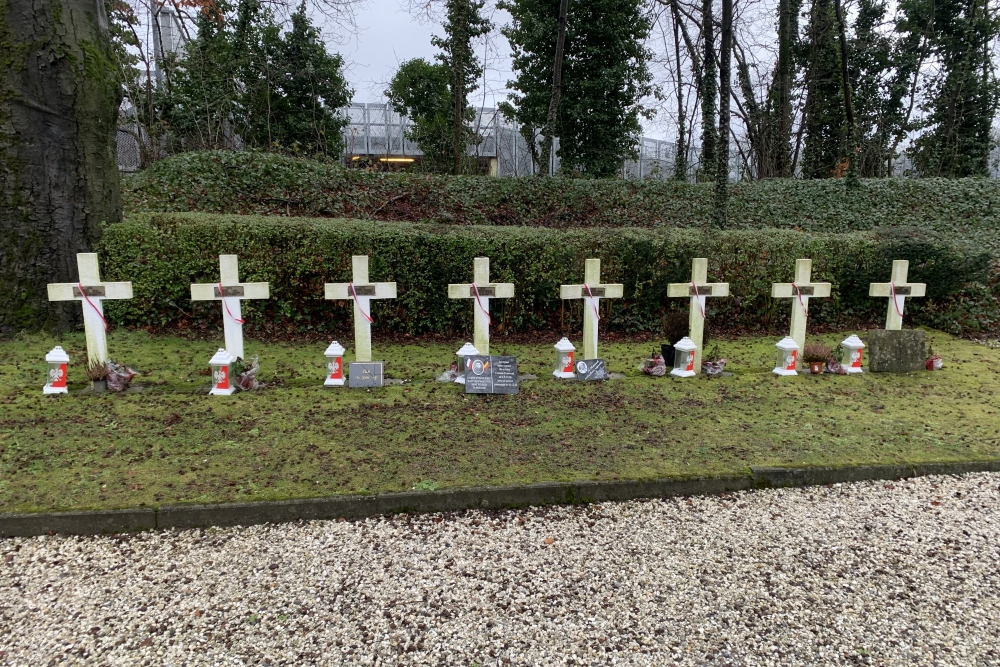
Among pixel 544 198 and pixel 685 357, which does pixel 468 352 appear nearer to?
pixel 685 357

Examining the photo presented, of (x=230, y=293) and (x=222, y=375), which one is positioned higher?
(x=230, y=293)

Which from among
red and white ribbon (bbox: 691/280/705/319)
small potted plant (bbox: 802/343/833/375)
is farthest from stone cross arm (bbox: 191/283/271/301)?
small potted plant (bbox: 802/343/833/375)

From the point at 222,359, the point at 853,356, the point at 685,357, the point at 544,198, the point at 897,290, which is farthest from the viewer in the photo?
the point at 544,198

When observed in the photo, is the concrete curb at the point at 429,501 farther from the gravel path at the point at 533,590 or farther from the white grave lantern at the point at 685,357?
the white grave lantern at the point at 685,357

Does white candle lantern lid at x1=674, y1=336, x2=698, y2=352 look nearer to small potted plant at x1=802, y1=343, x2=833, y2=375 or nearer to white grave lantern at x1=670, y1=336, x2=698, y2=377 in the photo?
white grave lantern at x1=670, y1=336, x2=698, y2=377

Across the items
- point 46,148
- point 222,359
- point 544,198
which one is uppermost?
point 544,198

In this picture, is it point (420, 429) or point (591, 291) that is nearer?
point (420, 429)

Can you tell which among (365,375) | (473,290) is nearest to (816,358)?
(473,290)

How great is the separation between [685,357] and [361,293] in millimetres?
3129

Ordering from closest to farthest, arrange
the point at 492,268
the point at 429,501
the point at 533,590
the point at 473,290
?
1. the point at 533,590
2. the point at 429,501
3. the point at 473,290
4. the point at 492,268

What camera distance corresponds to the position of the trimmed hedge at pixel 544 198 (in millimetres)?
11078

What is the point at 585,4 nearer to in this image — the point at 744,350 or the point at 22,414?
the point at 744,350

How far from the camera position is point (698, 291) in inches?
226

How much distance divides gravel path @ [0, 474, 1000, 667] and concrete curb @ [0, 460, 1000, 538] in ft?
0.26
